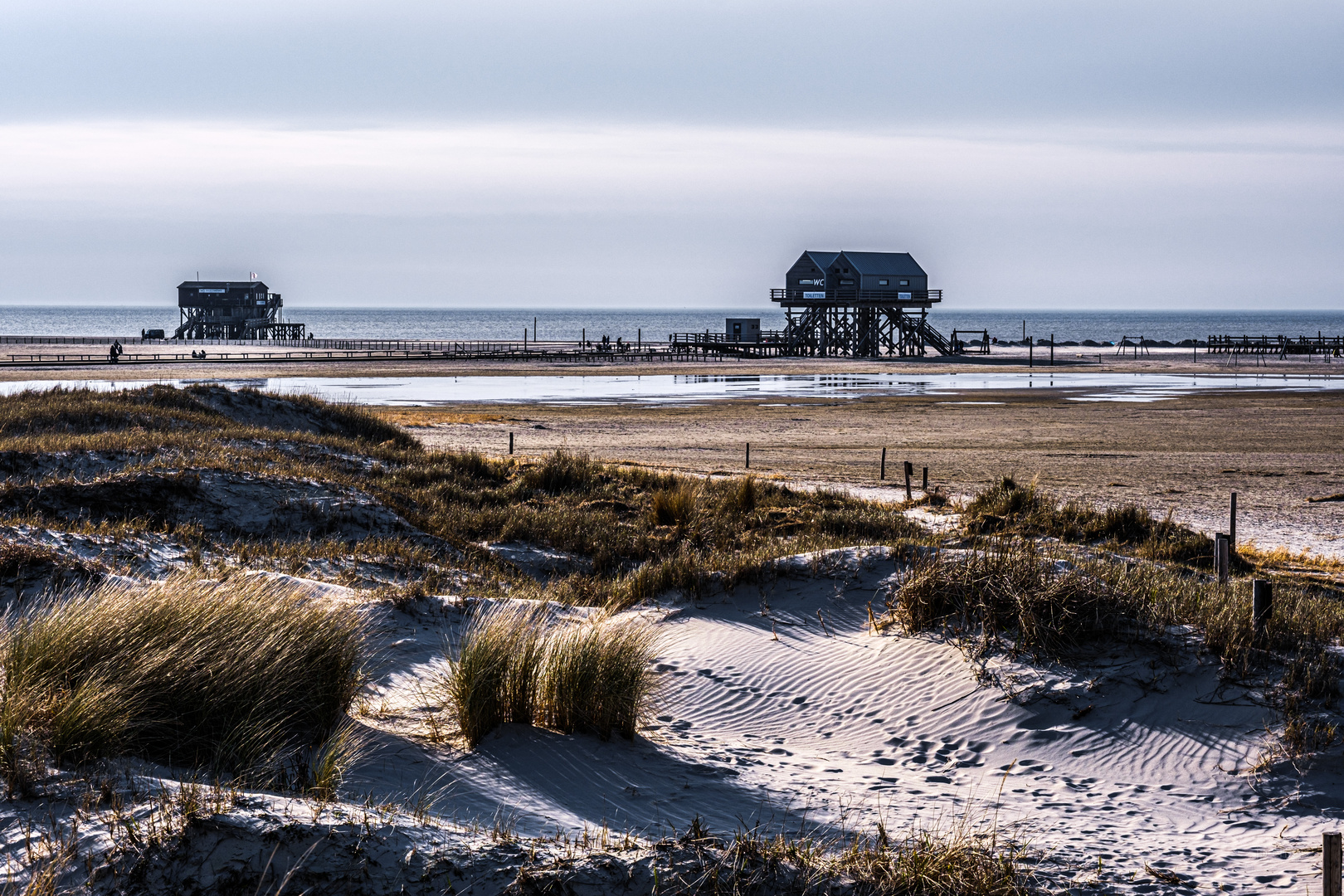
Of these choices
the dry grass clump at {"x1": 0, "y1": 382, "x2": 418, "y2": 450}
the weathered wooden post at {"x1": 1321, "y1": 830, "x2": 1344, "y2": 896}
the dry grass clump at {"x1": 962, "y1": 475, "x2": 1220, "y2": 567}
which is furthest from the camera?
the dry grass clump at {"x1": 0, "y1": 382, "x2": 418, "y2": 450}

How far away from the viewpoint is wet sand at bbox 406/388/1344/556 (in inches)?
887

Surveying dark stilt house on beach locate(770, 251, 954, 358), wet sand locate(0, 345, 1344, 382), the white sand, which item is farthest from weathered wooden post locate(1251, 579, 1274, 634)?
dark stilt house on beach locate(770, 251, 954, 358)

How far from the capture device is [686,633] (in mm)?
10875

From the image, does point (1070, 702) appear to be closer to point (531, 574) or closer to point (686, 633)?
point (686, 633)

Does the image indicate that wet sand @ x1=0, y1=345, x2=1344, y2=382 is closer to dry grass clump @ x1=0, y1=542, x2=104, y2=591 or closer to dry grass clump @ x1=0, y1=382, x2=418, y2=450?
dry grass clump @ x1=0, y1=382, x2=418, y2=450

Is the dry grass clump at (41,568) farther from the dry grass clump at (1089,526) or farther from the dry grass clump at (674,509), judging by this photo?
the dry grass clump at (1089,526)

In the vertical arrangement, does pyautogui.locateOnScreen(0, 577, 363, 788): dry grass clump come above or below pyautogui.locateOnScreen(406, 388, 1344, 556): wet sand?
above

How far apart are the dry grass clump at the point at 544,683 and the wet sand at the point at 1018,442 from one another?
1161cm

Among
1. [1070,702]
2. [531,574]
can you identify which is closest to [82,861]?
[1070,702]

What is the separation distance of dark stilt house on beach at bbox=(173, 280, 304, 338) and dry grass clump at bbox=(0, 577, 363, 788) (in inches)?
5267

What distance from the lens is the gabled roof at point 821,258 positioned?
100125mm

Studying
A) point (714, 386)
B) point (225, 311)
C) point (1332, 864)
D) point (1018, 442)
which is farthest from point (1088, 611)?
point (225, 311)

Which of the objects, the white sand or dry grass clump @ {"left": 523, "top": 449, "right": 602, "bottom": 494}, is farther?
A: dry grass clump @ {"left": 523, "top": 449, "right": 602, "bottom": 494}

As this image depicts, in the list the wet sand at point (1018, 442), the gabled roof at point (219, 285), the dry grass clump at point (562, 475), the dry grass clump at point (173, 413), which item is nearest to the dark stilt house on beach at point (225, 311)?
the gabled roof at point (219, 285)
